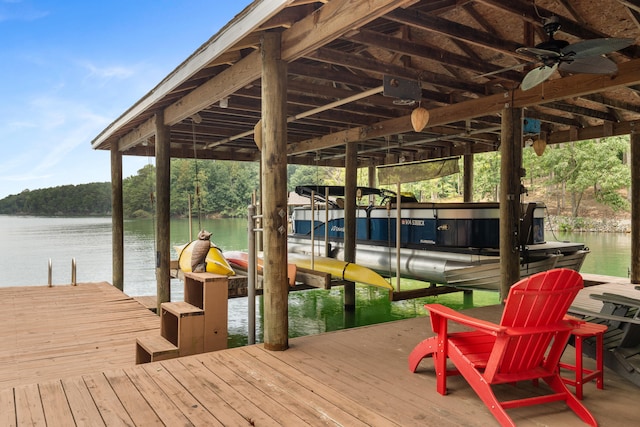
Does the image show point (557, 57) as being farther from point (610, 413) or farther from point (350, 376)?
point (350, 376)

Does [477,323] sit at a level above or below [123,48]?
below

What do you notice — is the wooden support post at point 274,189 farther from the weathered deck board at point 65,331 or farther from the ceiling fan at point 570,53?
the ceiling fan at point 570,53

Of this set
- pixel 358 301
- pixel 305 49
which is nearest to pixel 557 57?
pixel 305 49

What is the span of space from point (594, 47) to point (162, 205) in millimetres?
5720

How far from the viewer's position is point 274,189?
159 inches

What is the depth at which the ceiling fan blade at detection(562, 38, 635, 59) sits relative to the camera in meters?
3.49

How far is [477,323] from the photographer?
266 centimetres

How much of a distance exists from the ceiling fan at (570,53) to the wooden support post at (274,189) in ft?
6.69

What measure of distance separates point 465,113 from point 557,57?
8.45 ft

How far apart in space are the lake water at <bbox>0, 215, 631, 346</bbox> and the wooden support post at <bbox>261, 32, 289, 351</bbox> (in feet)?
10.2

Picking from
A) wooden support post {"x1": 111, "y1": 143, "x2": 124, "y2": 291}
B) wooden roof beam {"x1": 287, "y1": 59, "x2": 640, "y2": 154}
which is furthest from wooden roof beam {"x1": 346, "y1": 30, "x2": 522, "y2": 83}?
wooden support post {"x1": 111, "y1": 143, "x2": 124, "y2": 291}

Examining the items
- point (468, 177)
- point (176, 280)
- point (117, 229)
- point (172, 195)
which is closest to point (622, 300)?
point (468, 177)

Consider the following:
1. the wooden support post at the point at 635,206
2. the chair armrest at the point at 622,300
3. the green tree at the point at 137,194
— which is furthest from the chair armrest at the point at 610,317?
the green tree at the point at 137,194

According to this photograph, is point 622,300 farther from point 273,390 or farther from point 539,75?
point 273,390
